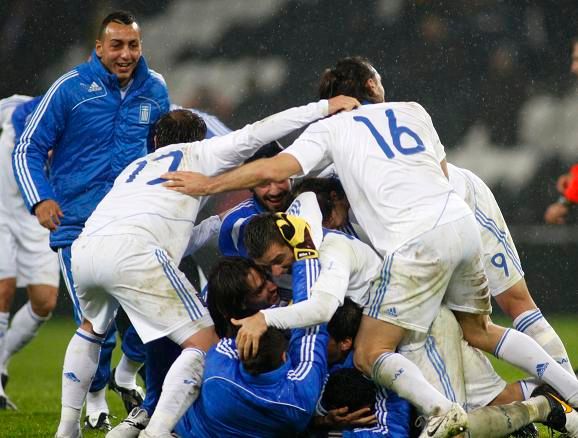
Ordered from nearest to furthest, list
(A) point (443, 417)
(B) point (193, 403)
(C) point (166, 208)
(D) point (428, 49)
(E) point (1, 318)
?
1. (A) point (443, 417)
2. (B) point (193, 403)
3. (C) point (166, 208)
4. (E) point (1, 318)
5. (D) point (428, 49)

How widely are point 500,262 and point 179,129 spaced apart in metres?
1.77

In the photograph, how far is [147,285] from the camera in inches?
193

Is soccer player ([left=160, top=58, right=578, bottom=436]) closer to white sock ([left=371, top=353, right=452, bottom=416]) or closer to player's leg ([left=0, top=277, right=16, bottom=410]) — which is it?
white sock ([left=371, top=353, right=452, bottom=416])

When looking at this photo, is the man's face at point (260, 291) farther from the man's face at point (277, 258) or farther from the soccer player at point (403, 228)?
the soccer player at point (403, 228)

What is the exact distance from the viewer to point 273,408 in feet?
14.6

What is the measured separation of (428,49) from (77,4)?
4147 mm

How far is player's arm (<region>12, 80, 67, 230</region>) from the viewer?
595cm

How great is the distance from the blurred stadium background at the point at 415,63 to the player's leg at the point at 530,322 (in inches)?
253

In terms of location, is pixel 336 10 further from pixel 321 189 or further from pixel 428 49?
pixel 321 189

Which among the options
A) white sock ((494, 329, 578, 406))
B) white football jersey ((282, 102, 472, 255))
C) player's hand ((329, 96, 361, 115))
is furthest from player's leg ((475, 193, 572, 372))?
player's hand ((329, 96, 361, 115))

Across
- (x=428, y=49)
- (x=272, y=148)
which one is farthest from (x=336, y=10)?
(x=272, y=148)

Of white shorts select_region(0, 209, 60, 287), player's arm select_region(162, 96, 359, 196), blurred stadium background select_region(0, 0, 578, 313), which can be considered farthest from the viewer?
blurred stadium background select_region(0, 0, 578, 313)

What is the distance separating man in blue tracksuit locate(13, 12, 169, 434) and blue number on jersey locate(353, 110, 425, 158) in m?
1.62

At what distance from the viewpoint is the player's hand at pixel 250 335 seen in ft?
14.5
